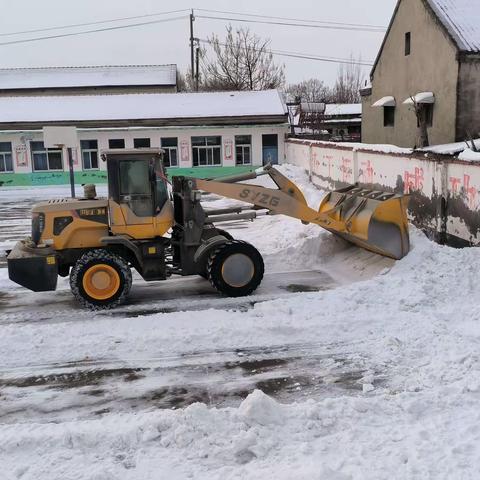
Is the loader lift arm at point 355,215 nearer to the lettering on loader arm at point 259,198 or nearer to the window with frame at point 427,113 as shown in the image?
the lettering on loader arm at point 259,198

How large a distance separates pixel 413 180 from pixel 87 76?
4142 cm

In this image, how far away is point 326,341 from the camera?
6.77 metres

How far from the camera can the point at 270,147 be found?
3080 cm

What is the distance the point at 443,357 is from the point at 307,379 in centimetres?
142

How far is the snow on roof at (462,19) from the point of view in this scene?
1994cm

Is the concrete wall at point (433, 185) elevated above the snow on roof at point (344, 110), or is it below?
below

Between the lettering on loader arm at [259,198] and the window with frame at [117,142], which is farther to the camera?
the window with frame at [117,142]

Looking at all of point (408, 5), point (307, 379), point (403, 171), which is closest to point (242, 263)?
point (307, 379)

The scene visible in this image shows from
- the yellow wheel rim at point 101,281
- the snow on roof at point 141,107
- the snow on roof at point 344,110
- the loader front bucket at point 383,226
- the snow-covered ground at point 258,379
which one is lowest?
the snow-covered ground at point 258,379

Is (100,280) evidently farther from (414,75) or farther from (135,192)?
(414,75)

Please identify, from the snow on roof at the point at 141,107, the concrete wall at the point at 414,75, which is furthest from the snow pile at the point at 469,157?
the snow on roof at the point at 141,107

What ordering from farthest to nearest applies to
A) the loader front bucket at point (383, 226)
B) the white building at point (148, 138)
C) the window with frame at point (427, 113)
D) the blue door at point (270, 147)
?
the blue door at point (270, 147) < the white building at point (148, 138) < the window with frame at point (427, 113) < the loader front bucket at point (383, 226)

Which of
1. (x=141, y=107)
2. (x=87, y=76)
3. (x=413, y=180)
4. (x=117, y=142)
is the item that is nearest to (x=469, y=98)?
(x=413, y=180)

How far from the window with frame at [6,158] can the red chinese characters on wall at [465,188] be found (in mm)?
25394
